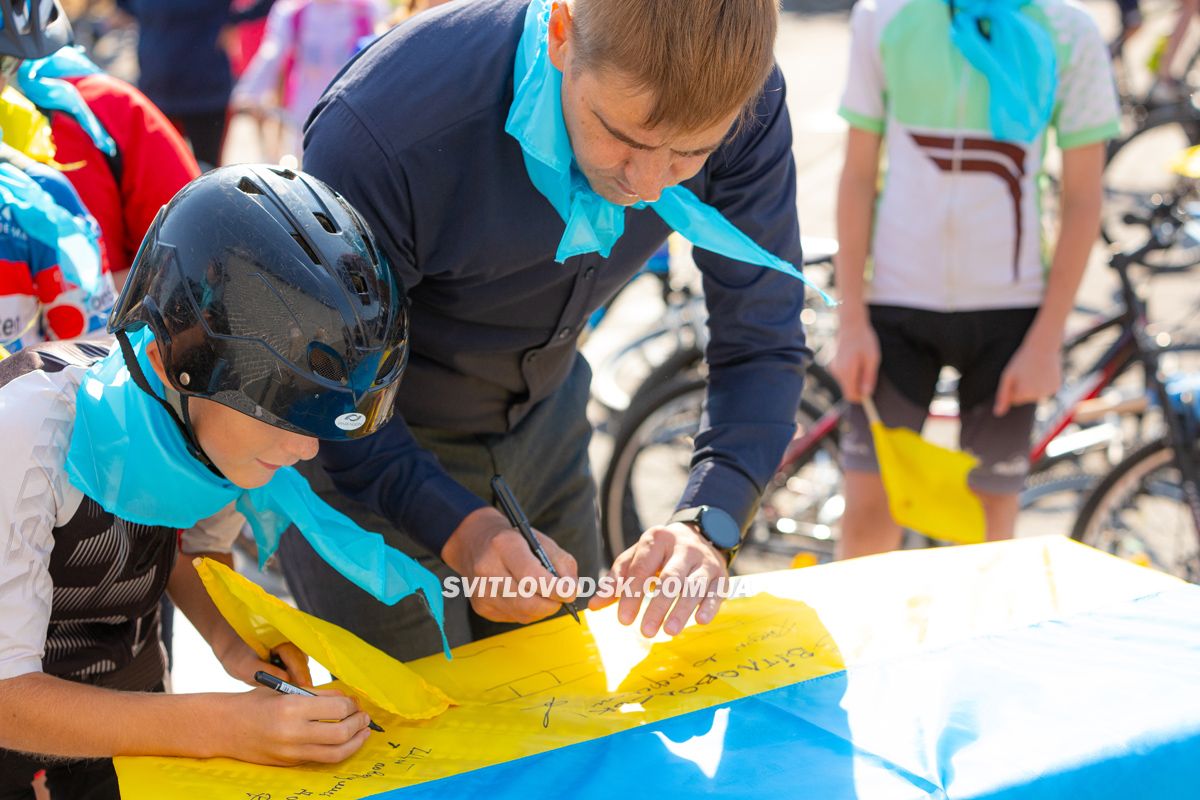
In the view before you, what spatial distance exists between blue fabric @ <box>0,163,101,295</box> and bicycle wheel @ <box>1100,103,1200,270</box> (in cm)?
509

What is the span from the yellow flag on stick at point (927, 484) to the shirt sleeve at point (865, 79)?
0.71 m

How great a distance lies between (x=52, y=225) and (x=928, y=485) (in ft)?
7.03

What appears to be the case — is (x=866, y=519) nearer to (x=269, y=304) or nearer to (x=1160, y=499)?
(x=1160, y=499)

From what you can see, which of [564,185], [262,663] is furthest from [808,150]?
[262,663]

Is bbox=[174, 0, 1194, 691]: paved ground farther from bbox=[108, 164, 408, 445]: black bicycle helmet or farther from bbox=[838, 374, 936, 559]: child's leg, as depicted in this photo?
bbox=[838, 374, 936, 559]: child's leg

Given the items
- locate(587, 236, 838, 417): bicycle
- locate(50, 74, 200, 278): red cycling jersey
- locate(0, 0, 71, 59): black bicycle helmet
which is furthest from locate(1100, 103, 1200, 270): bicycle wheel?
locate(0, 0, 71, 59): black bicycle helmet

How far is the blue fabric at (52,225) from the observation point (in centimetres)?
217

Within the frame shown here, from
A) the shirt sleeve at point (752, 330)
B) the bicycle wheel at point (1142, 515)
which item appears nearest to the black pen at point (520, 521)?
the shirt sleeve at point (752, 330)

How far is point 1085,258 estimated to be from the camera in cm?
319

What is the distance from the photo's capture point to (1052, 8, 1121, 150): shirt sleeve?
9.94 feet

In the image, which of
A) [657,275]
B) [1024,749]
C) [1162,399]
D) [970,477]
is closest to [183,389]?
[1024,749]

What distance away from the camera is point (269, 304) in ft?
5.00

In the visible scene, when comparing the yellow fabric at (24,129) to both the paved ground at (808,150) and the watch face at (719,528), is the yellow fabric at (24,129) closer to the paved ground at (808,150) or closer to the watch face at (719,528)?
the paved ground at (808,150)

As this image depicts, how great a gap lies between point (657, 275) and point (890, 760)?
3436 millimetres
